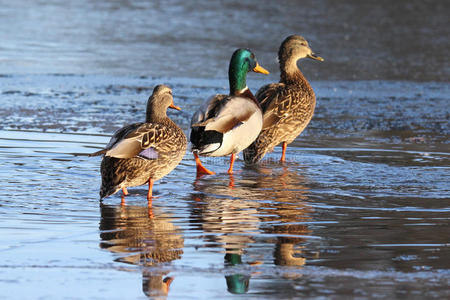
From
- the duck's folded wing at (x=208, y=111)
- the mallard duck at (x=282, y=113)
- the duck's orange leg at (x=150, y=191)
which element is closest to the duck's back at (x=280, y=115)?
the mallard duck at (x=282, y=113)

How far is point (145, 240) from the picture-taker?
191 inches

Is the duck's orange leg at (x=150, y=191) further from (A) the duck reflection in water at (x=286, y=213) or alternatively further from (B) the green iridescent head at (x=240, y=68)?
(B) the green iridescent head at (x=240, y=68)

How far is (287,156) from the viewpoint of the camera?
8344mm

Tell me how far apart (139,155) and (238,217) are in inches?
40.7

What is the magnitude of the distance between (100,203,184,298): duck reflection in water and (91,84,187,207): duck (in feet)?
0.70

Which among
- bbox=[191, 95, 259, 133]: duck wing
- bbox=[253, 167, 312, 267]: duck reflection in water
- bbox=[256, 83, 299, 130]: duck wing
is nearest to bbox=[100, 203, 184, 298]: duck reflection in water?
→ bbox=[253, 167, 312, 267]: duck reflection in water

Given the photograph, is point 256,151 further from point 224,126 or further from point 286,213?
point 286,213

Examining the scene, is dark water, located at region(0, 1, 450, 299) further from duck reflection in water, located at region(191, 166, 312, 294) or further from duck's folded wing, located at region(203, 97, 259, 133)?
duck's folded wing, located at region(203, 97, 259, 133)

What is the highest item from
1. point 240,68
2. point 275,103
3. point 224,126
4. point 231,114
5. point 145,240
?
point 240,68

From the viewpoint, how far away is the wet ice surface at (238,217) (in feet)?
13.4

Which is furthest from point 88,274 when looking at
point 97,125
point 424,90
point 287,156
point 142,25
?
point 142,25

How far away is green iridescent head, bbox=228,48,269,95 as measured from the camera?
316 inches

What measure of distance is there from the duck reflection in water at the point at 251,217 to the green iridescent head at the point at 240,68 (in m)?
0.96

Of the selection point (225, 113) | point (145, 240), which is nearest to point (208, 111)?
point (225, 113)
